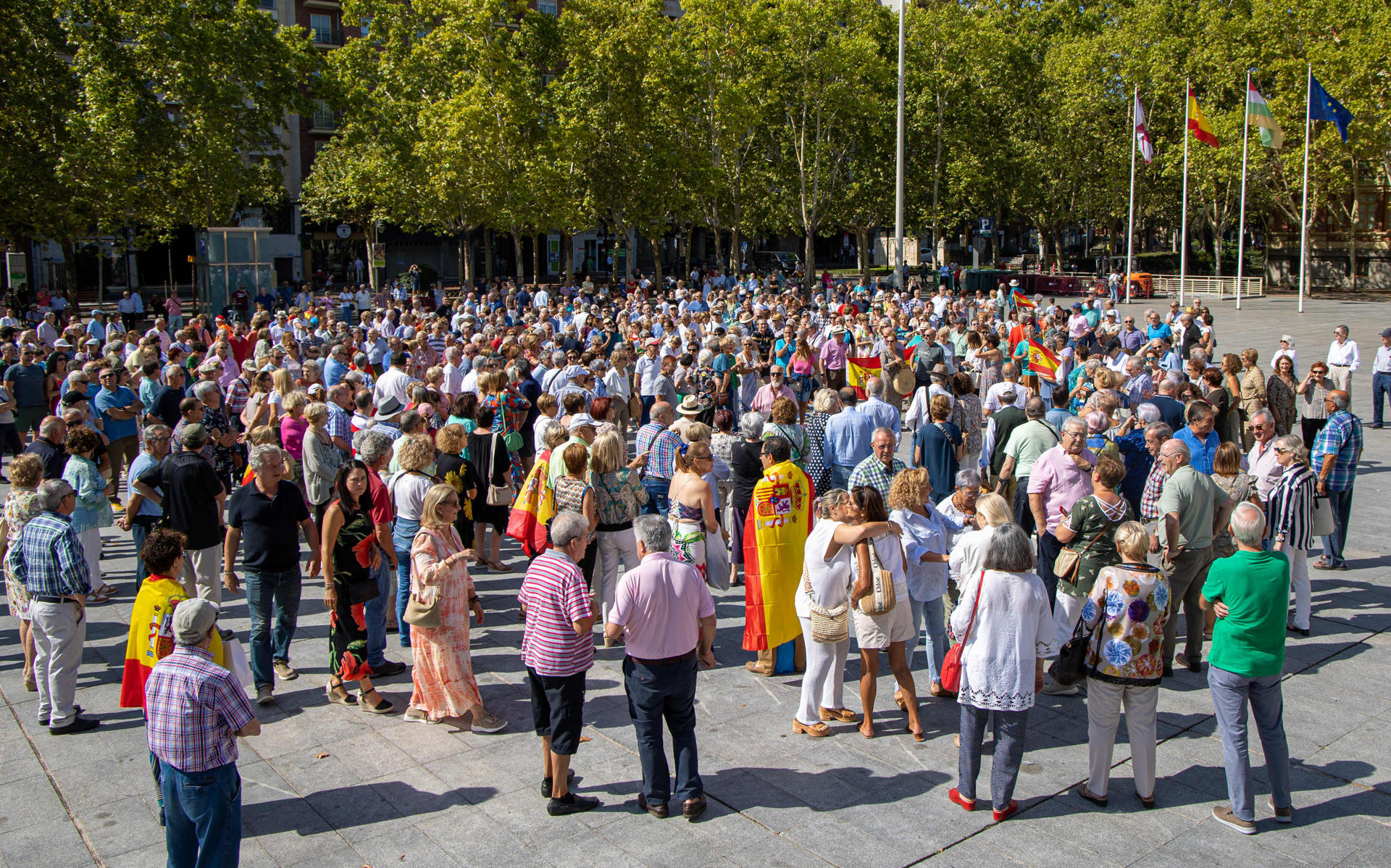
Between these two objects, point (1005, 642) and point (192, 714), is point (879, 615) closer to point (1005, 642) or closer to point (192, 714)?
point (1005, 642)

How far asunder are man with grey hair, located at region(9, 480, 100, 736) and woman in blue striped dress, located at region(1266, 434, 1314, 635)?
25.5 feet

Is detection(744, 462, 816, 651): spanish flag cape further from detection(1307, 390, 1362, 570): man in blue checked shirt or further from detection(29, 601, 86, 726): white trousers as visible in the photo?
detection(1307, 390, 1362, 570): man in blue checked shirt

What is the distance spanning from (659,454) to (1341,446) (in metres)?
5.57

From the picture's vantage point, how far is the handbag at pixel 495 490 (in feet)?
29.8

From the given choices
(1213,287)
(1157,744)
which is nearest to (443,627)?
(1157,744)

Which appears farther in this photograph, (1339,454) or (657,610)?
(1339,454)

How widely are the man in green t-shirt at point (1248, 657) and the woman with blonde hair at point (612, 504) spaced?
12.0ft

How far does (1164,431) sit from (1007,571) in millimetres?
3414

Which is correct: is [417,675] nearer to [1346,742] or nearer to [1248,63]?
[1346,742]

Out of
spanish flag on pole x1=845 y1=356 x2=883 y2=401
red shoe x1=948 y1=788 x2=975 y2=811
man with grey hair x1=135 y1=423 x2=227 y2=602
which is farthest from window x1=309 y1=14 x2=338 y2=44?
red shoe x1=948 y1=788 x2=975 y2=811

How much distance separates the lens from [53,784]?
18.9 ft

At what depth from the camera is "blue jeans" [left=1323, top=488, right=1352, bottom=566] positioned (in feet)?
29.6

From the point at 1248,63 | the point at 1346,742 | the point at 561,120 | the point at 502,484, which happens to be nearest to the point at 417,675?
the point at 502,484

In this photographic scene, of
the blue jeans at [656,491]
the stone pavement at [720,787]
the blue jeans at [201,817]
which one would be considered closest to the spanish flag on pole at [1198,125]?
the stone pavement at [720,787]
